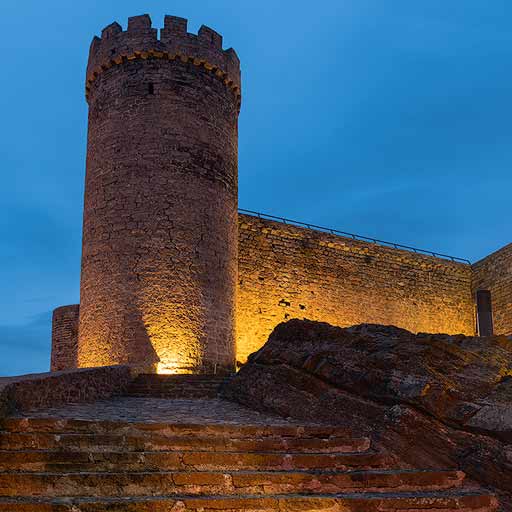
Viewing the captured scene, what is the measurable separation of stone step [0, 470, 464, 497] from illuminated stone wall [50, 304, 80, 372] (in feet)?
45.3

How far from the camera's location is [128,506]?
13.1 feet

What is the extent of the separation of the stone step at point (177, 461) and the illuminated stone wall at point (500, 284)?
51.9ft

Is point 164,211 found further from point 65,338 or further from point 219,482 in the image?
point 219,482

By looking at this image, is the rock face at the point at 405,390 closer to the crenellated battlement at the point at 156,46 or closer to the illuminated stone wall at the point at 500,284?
the crenellated battlement at the point at 156,46

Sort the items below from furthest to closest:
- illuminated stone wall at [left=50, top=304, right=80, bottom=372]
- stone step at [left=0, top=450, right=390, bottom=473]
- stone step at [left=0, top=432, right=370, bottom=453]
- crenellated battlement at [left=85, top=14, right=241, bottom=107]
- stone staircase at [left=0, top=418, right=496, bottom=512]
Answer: illuminated stone wall at [left=50, top=304, right=80, bottom=372]
crenellated battlement at [left=85, top=14, right=241, bottom=107]
stone step at [left=0, top=432, right=370, bottom=453]
stone step at [left=0, top=450, right=390, bottom=473]
stone staircase at [left=0, top=418, right=496, bottom=512]

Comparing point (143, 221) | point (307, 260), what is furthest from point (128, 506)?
point (307, 260)

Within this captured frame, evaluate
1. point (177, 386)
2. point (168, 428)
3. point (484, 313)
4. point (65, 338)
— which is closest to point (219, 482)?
point (168, 428)

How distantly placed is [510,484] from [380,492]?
1.07 meters

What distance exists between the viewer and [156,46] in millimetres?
13273

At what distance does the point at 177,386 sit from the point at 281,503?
5.60 m

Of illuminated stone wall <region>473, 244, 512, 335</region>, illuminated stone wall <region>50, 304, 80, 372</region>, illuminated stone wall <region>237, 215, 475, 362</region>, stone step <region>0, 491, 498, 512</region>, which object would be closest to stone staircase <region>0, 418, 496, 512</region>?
stone step <region>0, 491, 498, 512</region>

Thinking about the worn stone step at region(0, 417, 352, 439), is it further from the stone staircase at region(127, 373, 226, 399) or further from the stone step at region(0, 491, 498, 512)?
the stone staircase at region(127, 373, 226, 399)

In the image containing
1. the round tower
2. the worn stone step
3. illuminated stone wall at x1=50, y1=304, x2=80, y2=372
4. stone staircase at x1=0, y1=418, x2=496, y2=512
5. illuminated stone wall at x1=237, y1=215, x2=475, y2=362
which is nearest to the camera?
stone staircase at x1=0, y1=418, x2=496, y2=512

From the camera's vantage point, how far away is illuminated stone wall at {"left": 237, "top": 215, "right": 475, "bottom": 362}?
15.8 meters
